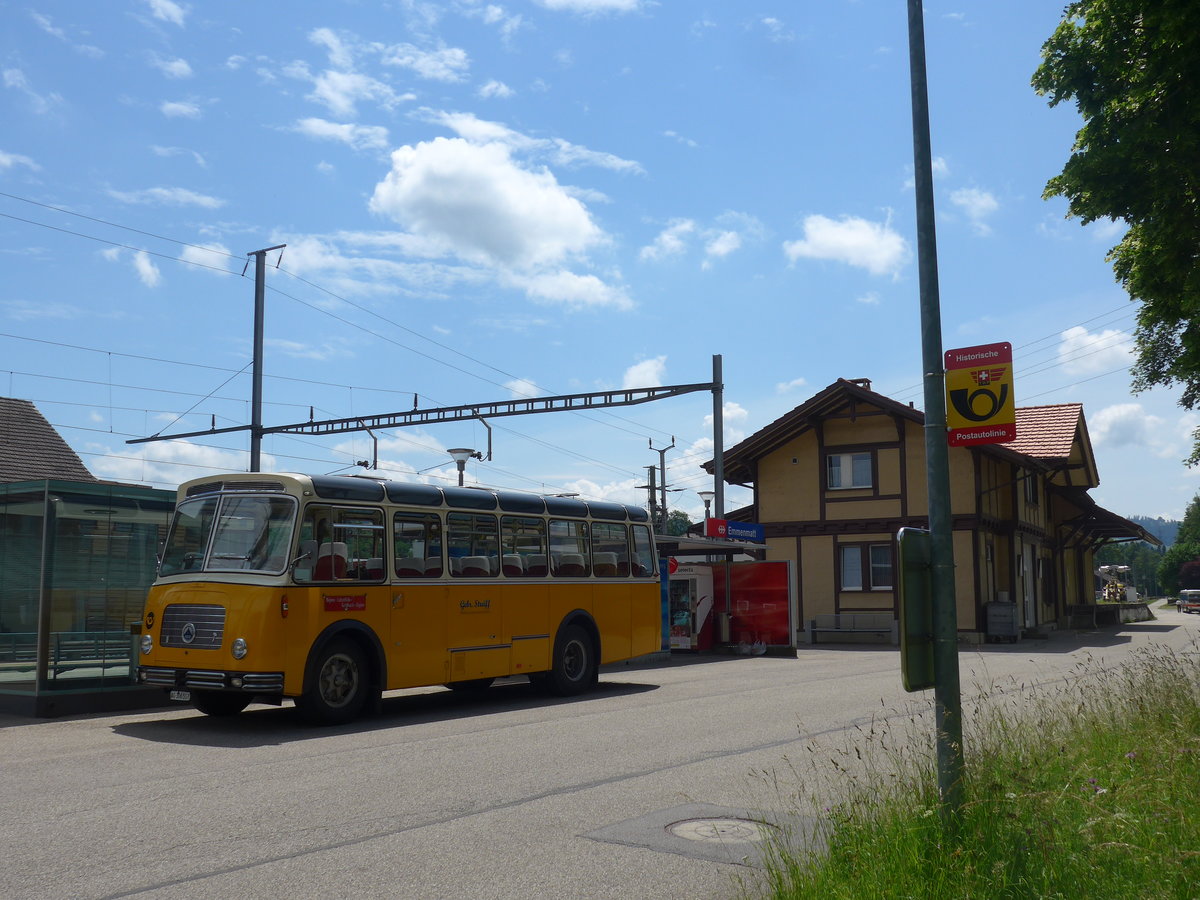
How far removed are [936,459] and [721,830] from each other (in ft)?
9.10

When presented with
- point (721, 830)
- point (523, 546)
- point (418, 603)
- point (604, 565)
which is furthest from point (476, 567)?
point (721, 830)

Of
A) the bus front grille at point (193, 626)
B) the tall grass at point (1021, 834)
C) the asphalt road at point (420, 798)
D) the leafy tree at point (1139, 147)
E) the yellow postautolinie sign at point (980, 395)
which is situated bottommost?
the asphalt road at point (420, 798)

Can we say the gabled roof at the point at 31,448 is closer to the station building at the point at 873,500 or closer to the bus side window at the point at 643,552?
the station building at the point at 873,500

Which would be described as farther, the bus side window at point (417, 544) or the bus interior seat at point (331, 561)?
the bus side window at point (417, 544)

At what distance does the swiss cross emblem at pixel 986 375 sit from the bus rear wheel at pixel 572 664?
1153 cm

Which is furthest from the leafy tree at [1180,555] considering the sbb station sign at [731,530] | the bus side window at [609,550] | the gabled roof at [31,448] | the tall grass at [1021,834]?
the tall grass at [1021,834]

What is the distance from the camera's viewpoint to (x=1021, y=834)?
220 inches

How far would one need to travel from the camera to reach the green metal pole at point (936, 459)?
6.18 meters

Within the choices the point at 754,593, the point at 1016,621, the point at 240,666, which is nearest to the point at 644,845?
the point at 240,666

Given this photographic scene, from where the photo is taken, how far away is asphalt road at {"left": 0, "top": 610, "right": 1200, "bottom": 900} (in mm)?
6312

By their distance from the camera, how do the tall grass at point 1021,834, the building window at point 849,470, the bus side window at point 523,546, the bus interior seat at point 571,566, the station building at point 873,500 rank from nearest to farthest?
the tall grass at point 1021,834 → the bus side window at point 523,546 → the bus interior seat at point 571,566 → the station building at point 873,500 → the building window at point 849,470

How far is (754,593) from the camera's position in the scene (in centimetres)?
2900

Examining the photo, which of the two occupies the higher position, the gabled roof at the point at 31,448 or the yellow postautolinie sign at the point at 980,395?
the gabled roof at the point at 31,448

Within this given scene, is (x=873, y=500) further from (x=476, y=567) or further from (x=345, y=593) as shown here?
(x=345, y=593)
